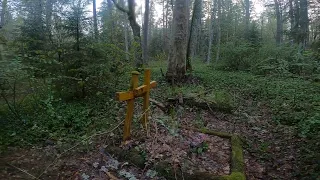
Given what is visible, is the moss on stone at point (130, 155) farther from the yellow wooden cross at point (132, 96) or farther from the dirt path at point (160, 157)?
the yellow wooden cross at point (132, 96)

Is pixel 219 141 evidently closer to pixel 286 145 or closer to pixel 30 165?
pixel 286 145

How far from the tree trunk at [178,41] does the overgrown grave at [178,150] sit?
16.4 ft

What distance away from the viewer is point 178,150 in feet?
15.4

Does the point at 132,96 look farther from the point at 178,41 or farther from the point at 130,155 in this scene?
the point at 178,41

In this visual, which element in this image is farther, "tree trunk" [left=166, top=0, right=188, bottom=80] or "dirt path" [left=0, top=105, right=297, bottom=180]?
"tree trunk" [left=166, top=0, right=188, bottom=80]

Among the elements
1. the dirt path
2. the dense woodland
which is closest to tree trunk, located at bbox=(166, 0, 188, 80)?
the dense woodland

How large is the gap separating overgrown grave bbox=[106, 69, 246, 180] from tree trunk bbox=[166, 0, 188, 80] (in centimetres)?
499

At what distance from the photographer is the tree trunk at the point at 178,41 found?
10.0 metres

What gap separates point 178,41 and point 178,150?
20.8 ft

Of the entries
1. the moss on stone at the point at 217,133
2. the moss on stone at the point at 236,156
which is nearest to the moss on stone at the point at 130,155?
the moss on stone at the point at 236,156

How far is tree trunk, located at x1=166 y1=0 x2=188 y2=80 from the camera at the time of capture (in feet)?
32.9

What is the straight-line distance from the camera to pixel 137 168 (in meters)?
4.28

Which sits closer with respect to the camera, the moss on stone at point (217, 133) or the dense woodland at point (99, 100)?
the dense woodland at point (99, 100)

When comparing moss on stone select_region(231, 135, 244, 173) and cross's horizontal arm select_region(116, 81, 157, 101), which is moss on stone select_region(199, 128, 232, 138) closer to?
moss on stone select_region(231, 135, 244, 173)
